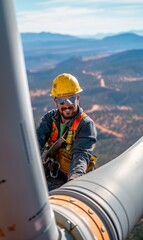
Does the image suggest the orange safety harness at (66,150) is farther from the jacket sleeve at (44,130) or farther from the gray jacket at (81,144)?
the jacket sleeve at (44,130)

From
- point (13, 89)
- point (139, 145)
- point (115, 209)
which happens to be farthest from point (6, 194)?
point (139, 145)

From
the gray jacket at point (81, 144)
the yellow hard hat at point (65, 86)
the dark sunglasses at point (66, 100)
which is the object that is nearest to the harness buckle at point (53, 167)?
the gray jacket at point (81, 144)

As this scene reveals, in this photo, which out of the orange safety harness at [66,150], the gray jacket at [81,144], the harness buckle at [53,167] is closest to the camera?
the gray jacket at [81,144]

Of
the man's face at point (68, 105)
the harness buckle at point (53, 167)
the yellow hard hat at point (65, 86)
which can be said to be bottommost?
the harness buckle at point (53, 167)

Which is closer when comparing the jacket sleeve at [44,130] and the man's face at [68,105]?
the man's face at [68,105]

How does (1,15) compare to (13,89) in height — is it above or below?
above

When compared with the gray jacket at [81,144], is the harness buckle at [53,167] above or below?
below

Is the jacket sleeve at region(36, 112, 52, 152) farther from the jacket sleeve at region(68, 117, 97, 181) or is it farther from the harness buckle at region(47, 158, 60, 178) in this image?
the jacket sleeve at region(68, 117, 97, 181)

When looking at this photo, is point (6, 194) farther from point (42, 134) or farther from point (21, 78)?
point (42, 134)
